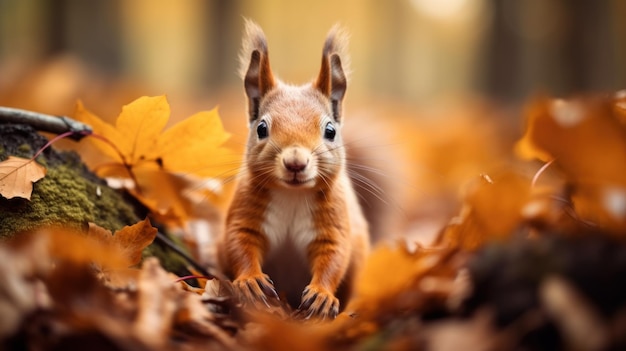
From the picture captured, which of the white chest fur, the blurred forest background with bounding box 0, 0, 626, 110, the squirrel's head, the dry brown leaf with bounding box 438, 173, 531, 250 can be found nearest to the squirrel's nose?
the squirrel's head

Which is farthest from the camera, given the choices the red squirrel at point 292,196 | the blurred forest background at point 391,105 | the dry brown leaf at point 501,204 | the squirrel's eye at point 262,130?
the blurred forest background at point 391,105

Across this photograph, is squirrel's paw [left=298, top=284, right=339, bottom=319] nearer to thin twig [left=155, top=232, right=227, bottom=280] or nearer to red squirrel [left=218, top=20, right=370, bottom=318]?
red squirrel [left=218, top=20, right=370, bottom=318]

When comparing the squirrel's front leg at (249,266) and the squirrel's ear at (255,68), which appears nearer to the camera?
the squirrel's front leg at (249,266)

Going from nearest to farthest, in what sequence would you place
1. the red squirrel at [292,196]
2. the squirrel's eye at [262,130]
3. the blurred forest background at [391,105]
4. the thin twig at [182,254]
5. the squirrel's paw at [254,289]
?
the squirrel's paw at [254,289] → the red squirrel at [292,196] → the squirrel's eye at [262,130] → the thin twig at [182,254] → the blurred forest background at [391,105]

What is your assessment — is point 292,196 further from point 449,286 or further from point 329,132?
point 449,286

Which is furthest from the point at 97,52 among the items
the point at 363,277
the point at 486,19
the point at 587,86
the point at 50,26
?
the point at 363,277

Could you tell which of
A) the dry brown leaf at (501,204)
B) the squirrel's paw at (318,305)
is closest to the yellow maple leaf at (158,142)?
the squirrel's paw at (318,305)

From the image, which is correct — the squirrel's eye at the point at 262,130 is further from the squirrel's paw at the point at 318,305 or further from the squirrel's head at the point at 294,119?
the squirrel's paw at the point at 318,305

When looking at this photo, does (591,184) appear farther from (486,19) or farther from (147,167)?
(486,19)
